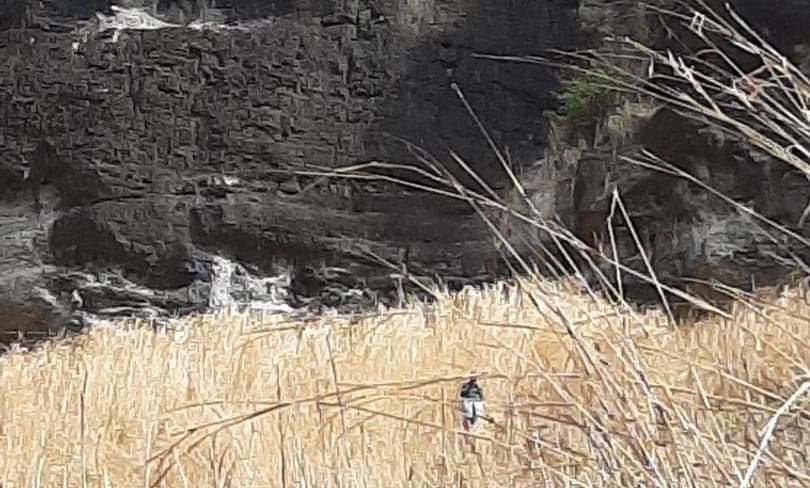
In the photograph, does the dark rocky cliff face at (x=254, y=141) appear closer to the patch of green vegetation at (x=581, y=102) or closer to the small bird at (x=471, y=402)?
the patch of green vegetation at (x=581, y=102)

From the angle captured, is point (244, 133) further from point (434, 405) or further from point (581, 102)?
point (434, 405)

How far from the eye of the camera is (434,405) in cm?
119

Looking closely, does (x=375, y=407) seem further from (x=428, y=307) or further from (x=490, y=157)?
(x=490, y=157)

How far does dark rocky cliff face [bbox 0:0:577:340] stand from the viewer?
3.93 metres

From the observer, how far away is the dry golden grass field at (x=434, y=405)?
65cm

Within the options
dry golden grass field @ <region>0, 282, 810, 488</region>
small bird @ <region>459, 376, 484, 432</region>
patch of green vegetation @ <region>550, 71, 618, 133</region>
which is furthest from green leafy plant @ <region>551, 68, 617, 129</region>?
small bird @ <region>459, 376, 484, 432</region>

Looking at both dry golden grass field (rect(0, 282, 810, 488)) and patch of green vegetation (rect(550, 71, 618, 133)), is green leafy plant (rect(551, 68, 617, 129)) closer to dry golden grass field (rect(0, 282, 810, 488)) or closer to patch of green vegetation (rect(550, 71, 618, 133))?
patch of green vegetation (rect(550, 71, 618, 133))

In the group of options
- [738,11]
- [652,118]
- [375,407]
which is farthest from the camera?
[652,118]

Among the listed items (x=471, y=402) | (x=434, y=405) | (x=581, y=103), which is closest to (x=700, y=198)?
(x=581, y=103)

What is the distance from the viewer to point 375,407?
1249 millimetres

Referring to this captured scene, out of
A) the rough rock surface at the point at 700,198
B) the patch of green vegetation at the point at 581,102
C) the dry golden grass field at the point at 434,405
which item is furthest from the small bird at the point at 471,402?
the patch of green vegetation at the point at 581,102

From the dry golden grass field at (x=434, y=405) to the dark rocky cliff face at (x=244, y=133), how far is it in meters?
1.86

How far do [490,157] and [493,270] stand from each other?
1.53 ft

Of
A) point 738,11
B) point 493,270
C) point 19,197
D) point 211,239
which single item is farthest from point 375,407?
point 19,197
